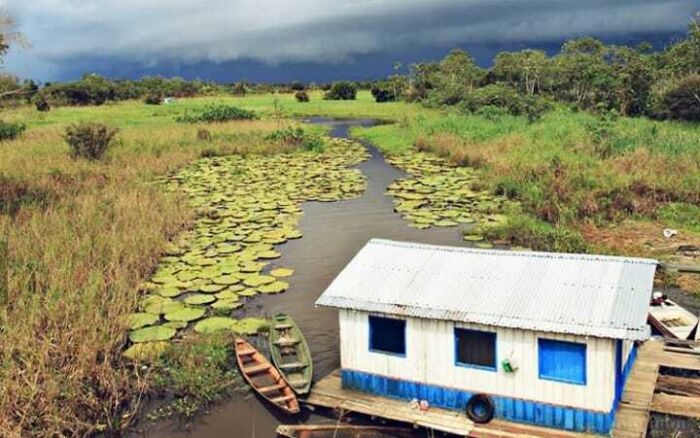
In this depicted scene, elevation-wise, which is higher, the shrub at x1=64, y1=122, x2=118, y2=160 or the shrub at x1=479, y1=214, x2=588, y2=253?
the shrub at x1=64, y1=122, x2=118, y2=160

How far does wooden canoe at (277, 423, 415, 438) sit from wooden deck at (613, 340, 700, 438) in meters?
2.74

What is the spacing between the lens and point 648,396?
8898mm

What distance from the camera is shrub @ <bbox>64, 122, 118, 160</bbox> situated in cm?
2689

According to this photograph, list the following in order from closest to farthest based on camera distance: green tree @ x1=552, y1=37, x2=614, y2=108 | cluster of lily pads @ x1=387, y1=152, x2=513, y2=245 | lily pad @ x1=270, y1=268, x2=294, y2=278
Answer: lily pad @ x1=270, y1=268, x2=294, y2=278
cluster of lily pads @ x1=387, y1=152, x2=513, y2=245
green tree @ x1=552, y1=37, x2=614, y2=108

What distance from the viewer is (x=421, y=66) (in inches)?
2574

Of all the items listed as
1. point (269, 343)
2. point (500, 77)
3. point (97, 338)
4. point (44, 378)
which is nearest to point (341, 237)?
point (269, 343)

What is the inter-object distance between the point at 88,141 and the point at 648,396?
2419 cm

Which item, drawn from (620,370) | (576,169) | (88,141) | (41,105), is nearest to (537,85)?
(576,169)

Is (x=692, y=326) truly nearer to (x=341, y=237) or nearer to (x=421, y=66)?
(x=341, y=237)

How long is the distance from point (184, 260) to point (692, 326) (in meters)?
11.0

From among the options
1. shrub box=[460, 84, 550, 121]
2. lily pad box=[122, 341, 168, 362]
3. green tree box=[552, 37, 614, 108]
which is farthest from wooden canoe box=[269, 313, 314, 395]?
green tree box=[552, 37, 614, 108]

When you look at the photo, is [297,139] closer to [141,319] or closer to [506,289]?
[141,319]

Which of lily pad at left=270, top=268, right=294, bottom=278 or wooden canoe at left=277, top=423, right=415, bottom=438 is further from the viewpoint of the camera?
lily pad at left=270, top=268, right=294, bottom=278

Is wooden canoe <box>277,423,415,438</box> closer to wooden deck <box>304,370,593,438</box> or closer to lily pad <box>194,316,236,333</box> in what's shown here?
wooden deck <box>304,370,593,438</box>
